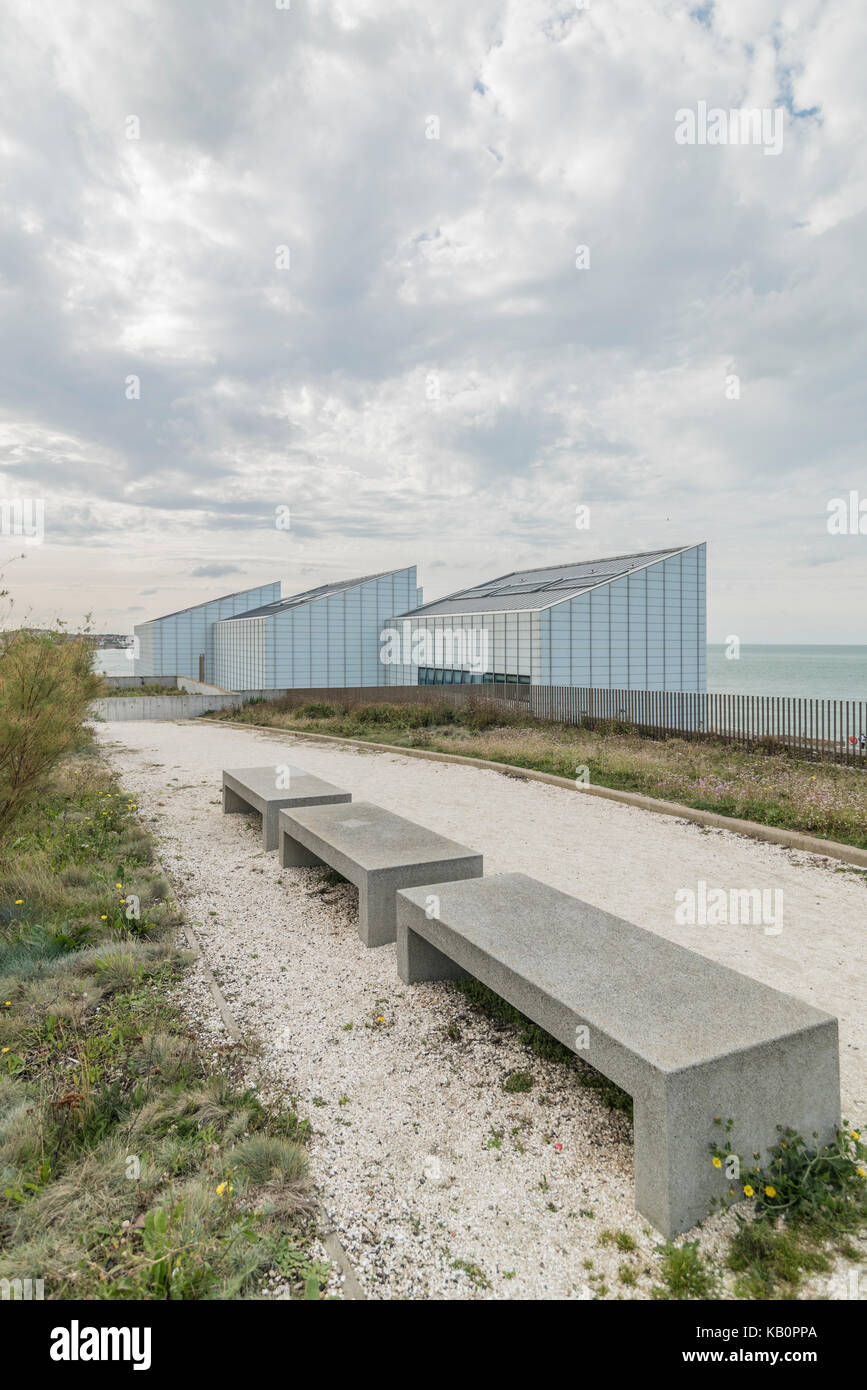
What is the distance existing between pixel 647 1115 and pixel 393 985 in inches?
91.7

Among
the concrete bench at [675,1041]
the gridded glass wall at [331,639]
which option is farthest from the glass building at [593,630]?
the concrete bench at [675,1041]

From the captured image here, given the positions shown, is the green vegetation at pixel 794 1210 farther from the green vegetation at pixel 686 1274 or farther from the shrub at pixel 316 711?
the shrub at pixel 316 711

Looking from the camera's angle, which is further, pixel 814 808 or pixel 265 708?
pixel 265 708

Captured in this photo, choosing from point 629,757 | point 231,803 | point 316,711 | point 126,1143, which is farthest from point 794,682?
point 126,1143

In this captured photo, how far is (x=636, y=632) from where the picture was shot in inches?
1168

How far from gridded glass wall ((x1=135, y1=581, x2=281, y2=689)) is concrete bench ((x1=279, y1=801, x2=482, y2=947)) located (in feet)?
157

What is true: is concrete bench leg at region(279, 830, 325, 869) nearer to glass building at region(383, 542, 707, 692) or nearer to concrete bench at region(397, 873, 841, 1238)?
concrete bench at region(397, 873, 841, 1238)

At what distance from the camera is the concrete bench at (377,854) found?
5.32 m

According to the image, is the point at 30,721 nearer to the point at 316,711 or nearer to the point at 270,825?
the point at 270,825

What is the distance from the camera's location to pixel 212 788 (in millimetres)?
11844

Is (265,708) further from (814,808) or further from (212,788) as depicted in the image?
(814,808)

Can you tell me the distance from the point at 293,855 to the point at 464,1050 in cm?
382

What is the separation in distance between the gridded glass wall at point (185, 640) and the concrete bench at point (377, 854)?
47.7 m
